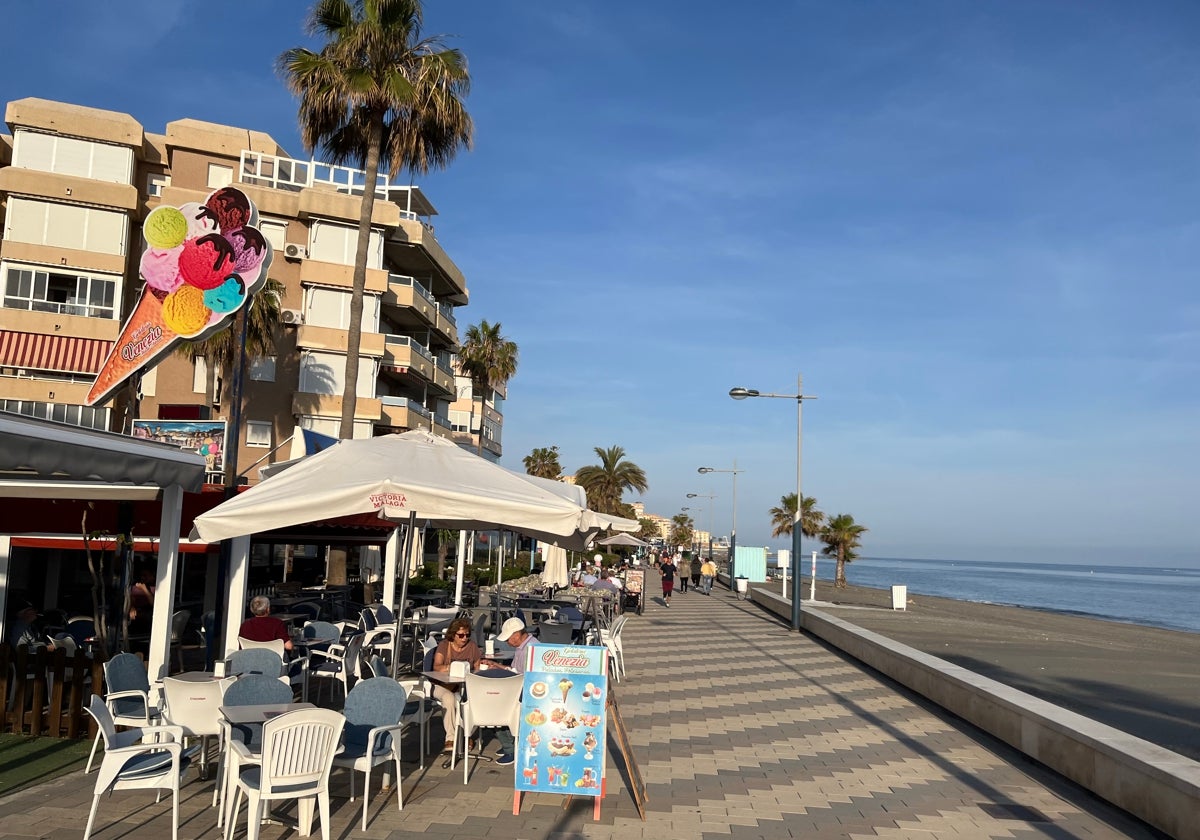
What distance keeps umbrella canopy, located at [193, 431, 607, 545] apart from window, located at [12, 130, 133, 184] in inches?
1320

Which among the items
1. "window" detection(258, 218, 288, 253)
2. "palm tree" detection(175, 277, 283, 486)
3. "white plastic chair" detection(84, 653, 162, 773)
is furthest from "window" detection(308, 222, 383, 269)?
"white plastic chair" detection(84, 653, 162, 773)

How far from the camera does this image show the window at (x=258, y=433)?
3706cm

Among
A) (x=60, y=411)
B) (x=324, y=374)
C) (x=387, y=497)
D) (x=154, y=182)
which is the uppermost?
(x=154, y=182)

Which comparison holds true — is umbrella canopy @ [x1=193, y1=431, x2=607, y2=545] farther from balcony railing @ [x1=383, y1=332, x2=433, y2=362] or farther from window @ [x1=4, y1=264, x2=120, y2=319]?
window @ [x1=4, y1=264, x2=120, y2=319]

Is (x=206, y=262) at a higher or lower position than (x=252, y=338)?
lower

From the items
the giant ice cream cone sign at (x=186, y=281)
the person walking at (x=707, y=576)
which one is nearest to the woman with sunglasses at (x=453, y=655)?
the giant ice cream cone sign at (x=186, y=281)

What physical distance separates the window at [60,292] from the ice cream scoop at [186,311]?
27921 millimetres

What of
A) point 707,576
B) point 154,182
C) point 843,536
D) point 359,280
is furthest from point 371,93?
point 843,536

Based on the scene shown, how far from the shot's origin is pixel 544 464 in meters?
79.1

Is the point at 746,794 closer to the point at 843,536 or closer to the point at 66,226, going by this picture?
the point at 66,226

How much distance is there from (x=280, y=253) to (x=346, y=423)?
707 inches

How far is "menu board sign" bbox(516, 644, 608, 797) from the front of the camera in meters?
7.08

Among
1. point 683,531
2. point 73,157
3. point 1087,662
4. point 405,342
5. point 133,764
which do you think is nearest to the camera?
point 133,764

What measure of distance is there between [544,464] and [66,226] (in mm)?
47820
